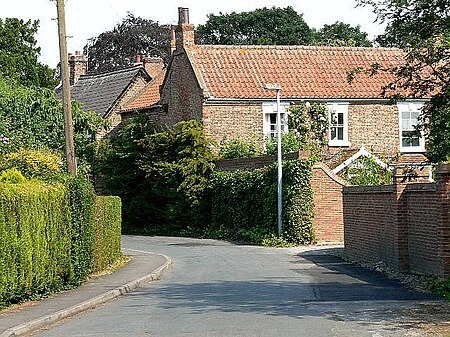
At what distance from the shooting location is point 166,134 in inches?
1834

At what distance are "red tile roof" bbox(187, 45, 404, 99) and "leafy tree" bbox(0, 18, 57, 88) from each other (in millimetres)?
14639

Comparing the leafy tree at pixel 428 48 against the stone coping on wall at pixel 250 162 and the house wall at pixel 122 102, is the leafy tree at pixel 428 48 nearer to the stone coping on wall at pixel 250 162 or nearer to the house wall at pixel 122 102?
the stone coping on wall at pixel 250 162

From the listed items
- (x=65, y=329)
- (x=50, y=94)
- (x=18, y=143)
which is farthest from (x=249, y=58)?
(x=65, y=329)

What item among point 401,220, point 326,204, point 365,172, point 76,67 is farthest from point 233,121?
point 76,67

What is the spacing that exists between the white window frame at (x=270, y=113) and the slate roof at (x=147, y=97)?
9.84 metres

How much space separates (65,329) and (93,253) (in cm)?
922

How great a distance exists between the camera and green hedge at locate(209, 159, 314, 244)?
3797 cm

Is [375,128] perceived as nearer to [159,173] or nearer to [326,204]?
[326,204]

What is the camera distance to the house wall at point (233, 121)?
45594 millimetres

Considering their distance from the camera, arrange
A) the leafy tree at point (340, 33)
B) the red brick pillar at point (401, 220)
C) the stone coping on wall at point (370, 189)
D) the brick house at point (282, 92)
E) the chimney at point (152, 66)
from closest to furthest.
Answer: the red brick pillar at point (401, 220)
the stone coping on wall at point (370, 189)
the brick house at point (282, 92)
the chimney at point (152, 66)
the leafy tree at point (340, 33)

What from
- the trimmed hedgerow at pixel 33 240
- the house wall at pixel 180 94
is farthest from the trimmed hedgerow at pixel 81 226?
the house wall at pixel 180 94

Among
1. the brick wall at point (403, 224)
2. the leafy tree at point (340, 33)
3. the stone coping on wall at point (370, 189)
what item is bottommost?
the brick wall at point (403, 224)

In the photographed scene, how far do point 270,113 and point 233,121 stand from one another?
194 cm

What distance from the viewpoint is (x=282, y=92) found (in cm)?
4591
